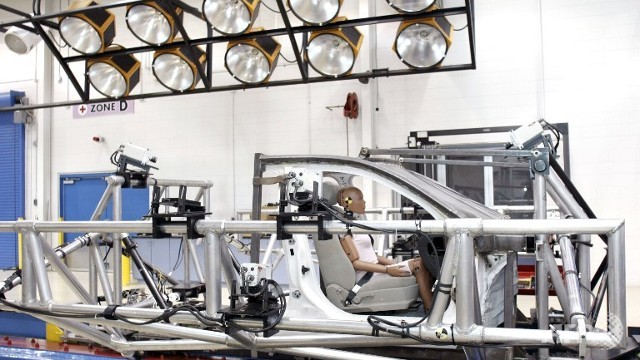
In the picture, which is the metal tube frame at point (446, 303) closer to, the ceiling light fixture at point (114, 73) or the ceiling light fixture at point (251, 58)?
the ceiling light fixture at point (251, 58)

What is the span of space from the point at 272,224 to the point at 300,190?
0.27 meters

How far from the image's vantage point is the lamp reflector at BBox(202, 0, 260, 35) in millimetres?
6078

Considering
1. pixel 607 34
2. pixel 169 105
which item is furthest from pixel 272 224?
pixel 169 105

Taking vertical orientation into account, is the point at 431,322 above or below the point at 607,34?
below

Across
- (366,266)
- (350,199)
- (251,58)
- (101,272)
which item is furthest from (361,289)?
(251,58)

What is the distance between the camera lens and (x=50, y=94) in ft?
41.8

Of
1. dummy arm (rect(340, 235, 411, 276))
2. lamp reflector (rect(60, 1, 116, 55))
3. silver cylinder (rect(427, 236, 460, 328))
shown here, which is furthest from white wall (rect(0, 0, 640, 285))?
silver cylinder (rect(427, 236, 460, 328))

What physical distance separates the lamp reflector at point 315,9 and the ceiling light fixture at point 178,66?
1.54 meters

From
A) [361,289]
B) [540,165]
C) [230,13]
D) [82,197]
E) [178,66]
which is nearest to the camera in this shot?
[540,165]

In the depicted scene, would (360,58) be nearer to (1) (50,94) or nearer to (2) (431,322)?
(1) (50,94)

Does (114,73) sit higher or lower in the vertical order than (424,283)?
higher

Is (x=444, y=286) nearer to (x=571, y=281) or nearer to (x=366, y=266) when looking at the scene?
(x=571, y=281)

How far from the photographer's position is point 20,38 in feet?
25.3

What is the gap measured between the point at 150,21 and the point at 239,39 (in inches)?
40.0
